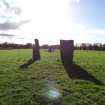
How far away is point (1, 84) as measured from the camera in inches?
384

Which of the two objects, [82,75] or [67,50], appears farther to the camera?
[67,50]

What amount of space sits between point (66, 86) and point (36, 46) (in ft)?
51.3

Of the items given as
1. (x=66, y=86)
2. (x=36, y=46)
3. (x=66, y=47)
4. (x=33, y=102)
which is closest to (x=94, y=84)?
(x=66, y=86)

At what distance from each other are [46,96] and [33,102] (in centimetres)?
81

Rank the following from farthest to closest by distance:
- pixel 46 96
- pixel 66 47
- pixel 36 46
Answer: pixel 36 46 → pixel 66 47 → pixel 46 96

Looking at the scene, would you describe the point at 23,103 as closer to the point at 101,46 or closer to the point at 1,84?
the point at 1,84

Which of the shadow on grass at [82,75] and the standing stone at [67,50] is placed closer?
the shadow on grass at [82,75]

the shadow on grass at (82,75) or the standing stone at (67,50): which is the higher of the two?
the standing stone at (67,50)

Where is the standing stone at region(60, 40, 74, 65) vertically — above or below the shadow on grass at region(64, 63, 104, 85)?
above

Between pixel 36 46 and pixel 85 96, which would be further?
pixel 36 46

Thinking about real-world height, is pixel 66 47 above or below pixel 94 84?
above

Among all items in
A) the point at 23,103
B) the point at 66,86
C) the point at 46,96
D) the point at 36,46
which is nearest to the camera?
the point at 23,103

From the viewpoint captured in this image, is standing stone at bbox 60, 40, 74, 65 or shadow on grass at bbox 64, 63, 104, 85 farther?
standing stone at bbox 60, 40, 74, 65

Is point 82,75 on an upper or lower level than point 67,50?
lower
